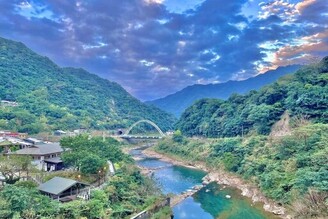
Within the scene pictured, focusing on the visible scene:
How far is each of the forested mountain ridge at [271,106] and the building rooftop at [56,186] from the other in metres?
26.8

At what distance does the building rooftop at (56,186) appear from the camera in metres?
15.9

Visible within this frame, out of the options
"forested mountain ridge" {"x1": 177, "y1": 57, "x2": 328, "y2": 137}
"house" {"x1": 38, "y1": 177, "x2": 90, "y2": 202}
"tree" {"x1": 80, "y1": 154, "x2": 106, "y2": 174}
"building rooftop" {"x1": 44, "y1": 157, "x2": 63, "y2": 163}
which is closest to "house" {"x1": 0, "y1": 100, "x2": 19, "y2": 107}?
"building rooftop" {"x1": 44, "y1": 157, "x2": 63, "y2": 163}

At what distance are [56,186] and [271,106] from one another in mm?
30080

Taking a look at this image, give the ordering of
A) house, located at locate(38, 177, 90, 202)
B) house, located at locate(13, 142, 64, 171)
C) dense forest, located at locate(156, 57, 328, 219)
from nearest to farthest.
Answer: house, located at locate(38, 177, 90, 202) < dense forest, located at locate(156, 57, 328, 219) < house, located at locate(13, 142, 64, 171)

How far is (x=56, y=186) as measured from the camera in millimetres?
16422

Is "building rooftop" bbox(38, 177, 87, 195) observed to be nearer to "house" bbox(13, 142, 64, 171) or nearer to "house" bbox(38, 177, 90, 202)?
"house" bbox(38, 177, 90, 202)

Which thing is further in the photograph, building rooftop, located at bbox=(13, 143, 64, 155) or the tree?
building rooftop, located at bbox=(13, 143, 64, 155)

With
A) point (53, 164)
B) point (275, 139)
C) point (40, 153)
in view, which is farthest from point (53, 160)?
point (275, 139)

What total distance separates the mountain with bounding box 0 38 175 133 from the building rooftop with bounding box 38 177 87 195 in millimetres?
24523

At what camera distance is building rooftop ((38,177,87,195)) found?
15.9 meters

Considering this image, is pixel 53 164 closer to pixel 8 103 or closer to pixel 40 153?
pixel 40 153

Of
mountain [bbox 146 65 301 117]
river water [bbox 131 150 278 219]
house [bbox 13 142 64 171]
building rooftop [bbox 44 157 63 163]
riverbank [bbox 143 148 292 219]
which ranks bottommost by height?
river water [bbox 131 150 278 219]

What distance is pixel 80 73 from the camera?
10831 cm

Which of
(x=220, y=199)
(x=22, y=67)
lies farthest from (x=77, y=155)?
(x=22, y=67)
